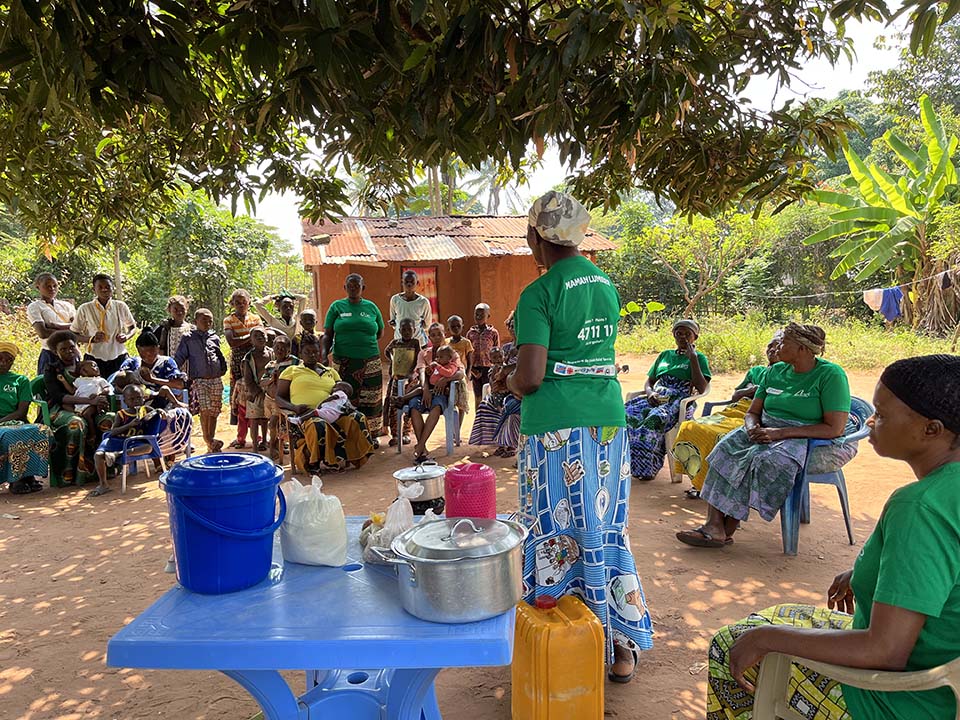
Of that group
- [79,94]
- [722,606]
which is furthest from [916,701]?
[79,94]

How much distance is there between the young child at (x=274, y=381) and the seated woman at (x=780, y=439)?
405 centimetres

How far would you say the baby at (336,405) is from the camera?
20.6 feet

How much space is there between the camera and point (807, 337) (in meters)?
4.09

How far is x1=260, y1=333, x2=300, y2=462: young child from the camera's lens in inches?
263

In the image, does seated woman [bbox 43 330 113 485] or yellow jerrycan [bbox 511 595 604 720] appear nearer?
yellow jerrycan [bbox 511 595 604 720]

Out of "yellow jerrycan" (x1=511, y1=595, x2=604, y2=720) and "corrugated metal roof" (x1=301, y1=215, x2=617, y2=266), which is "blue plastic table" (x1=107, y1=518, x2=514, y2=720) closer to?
"yellow jerrycan" (x1=511, y1=595, x2=604, y2=720)

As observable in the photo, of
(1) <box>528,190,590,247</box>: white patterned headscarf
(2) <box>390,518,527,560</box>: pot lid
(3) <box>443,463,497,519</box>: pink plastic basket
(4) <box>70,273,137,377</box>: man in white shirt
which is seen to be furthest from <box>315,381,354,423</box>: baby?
(2) <box>390,518,527,560</box>: pot lid

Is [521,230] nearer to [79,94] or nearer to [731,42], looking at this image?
[731,42]

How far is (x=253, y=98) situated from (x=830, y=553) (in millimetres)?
4229

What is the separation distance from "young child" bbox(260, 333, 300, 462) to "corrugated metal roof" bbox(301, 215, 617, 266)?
450 cm

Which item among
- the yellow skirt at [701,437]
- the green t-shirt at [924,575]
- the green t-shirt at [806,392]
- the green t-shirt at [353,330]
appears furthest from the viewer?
the green t-shirt at [353,330]

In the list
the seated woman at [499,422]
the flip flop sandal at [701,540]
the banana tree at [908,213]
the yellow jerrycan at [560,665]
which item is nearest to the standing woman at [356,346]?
the seated woman at [499,422]

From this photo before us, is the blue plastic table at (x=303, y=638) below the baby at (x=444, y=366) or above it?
below

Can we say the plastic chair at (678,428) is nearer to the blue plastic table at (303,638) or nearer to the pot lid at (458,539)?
the pot lid at (458,539)
